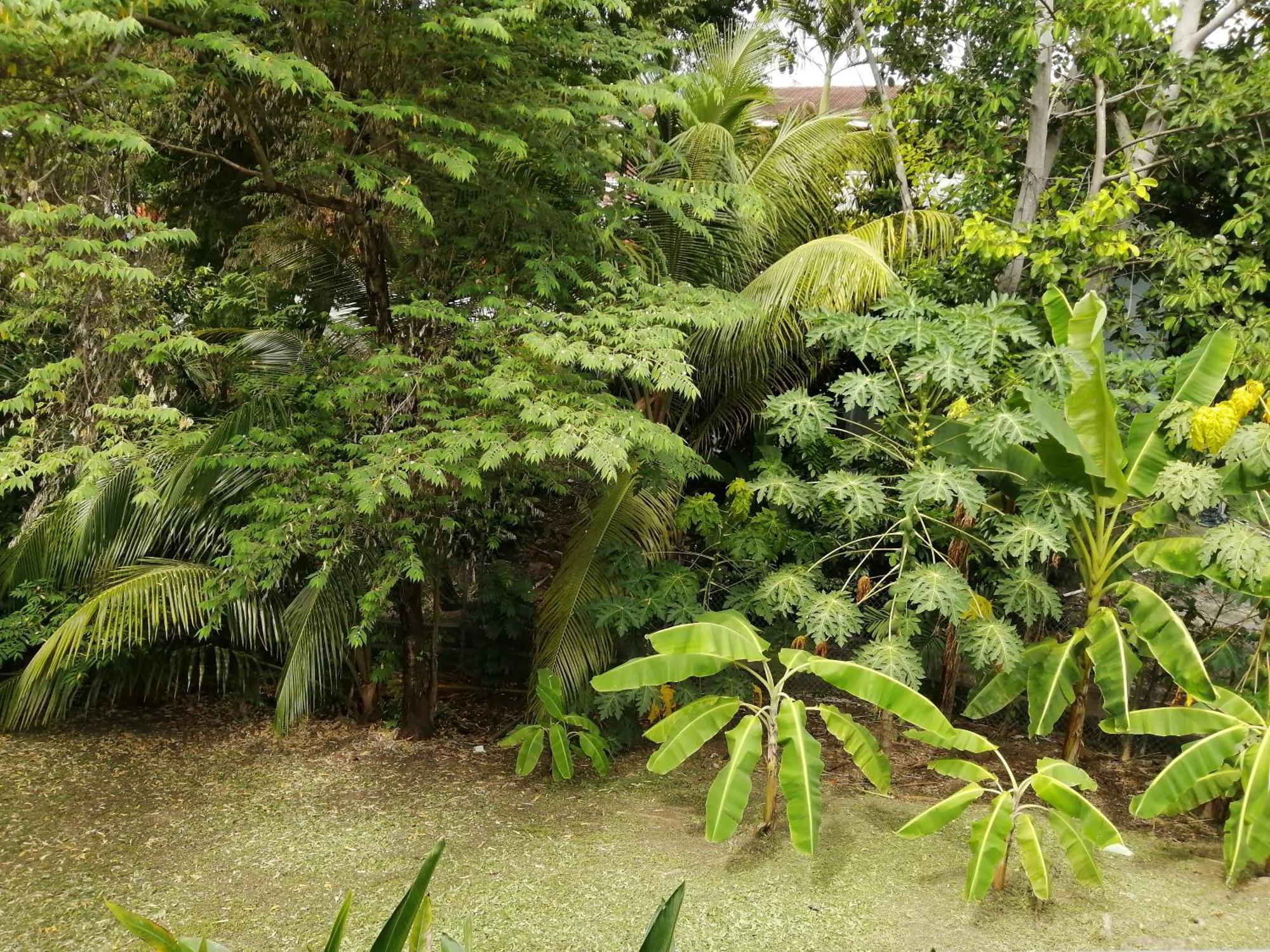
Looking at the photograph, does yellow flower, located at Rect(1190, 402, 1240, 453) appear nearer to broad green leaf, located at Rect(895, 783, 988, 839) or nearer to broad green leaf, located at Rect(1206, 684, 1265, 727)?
broad green leaf, located at Rect(1206, 684, 1265, 727)

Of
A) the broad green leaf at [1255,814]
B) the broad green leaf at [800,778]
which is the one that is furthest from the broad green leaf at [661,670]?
the broad green leaf at [1255,814]

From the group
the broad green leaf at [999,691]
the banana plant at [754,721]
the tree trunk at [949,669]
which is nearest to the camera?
the banana plant at [754,721]

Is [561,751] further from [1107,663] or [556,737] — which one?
[1107,663]

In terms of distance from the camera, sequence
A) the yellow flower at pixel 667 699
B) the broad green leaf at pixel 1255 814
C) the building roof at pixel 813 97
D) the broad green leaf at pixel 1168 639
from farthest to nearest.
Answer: the building roof at pixel 813 97 → the yellow flower at pixel 667 699 → the broad green leaf at pixel 1168 639 → the broad green leaf at pixel 1255 814

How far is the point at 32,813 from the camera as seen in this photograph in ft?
15.4

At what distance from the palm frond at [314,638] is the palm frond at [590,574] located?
1.24 metres

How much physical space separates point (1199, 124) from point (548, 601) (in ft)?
17.1

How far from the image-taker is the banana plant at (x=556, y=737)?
486 cm

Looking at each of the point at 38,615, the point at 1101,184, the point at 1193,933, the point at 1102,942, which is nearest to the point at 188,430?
the point at 38,615

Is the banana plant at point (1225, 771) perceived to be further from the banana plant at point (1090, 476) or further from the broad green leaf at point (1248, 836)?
the banana plant at point (1090, 476)

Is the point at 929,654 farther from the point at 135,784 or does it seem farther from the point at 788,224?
the point at 135,784

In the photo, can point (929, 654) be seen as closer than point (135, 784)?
No

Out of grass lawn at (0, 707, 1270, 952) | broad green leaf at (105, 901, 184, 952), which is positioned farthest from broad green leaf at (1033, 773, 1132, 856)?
broad green leaf at (105, 901, 184, 952)

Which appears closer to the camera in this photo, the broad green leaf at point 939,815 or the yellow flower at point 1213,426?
the broad green leaf at point 939,815
